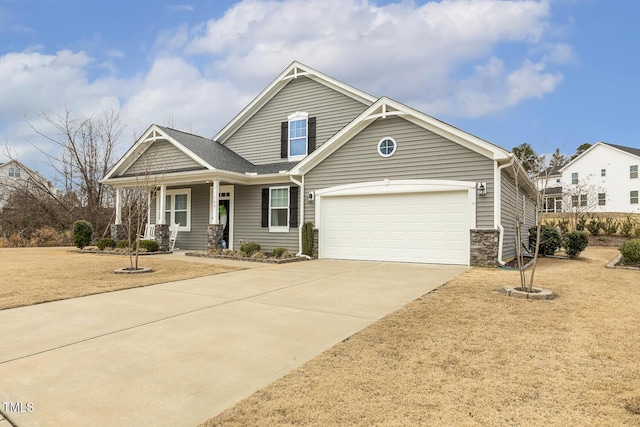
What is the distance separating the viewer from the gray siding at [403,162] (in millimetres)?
10586

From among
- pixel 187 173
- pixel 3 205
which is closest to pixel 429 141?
pixel 187 173

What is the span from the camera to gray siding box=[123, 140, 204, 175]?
1503 cm

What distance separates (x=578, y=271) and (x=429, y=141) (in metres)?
5.26

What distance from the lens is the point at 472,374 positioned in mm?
3217

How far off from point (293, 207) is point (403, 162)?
15.3 ft

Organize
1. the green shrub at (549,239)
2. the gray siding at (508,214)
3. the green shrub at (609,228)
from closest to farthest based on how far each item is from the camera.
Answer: the gray siding at (508,214) < the green shrub at (549,239) < the green shrub at (609,228)

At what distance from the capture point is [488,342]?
404 cm

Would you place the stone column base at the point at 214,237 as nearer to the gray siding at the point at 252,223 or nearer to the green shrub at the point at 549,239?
the gray siding at the point at 252,223

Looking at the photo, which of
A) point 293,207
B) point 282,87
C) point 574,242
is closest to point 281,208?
point 293,207

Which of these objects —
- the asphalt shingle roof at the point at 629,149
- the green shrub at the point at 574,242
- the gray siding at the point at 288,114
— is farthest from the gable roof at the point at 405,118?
the asphalt shingle roof at the point at 629,149

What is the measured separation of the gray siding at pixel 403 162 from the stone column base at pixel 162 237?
20.1 ft

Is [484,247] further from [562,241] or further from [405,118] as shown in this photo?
[562,241]

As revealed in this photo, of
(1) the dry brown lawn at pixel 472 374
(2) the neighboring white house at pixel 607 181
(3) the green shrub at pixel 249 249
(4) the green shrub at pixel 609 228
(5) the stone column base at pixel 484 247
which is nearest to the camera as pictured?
(1) the dry brown lawn at pixel 472 374

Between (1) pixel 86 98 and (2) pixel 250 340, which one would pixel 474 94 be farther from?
(1) pixel 86 98
